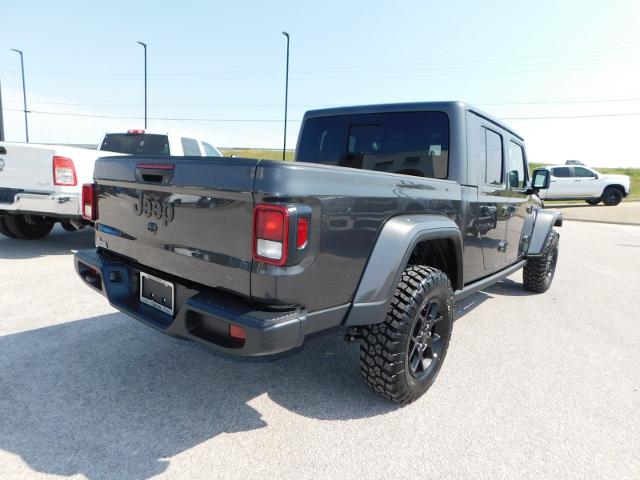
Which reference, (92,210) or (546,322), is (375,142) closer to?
(92,210)

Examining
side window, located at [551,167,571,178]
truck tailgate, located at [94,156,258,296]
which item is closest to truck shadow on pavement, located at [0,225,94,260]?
truck tailgate, located at [94,156,258,296]

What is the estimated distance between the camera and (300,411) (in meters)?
2.44

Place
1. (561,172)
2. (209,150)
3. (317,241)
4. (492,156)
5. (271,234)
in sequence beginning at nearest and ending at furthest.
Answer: (271,234) < (317,241) < (492,156) < (209,150) < (561,172)

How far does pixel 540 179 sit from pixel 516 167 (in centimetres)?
31

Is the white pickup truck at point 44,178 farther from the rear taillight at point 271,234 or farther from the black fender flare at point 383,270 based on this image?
the rear taillight at point 271,234

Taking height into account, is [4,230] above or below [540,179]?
below

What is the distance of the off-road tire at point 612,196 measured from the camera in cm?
1908

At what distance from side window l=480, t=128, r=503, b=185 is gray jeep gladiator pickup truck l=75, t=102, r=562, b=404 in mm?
34

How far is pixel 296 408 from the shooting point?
2469 mm

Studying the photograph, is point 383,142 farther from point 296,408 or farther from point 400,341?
point 296,408

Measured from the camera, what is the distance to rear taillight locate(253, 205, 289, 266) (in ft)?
5.71

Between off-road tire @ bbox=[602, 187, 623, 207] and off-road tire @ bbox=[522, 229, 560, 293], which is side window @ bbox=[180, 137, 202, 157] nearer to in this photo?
off-road tire @ bbox=[522, 229, 560, 293]

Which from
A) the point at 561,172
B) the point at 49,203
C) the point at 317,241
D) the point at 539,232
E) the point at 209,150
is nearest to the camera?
the point at 317,241

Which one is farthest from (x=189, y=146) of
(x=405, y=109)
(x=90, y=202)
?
(x=405, y=109)
